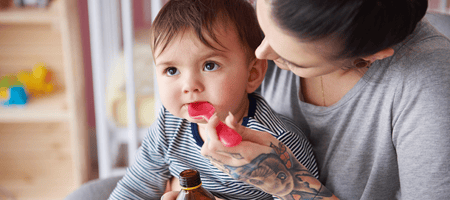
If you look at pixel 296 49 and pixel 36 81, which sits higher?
pixel 296 49

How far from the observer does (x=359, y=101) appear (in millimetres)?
797

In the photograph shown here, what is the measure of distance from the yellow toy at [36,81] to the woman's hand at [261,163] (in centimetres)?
140

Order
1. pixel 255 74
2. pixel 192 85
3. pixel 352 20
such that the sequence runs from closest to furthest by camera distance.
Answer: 1. pixel 352 20
2. pixel 192 85
3. pixel 255 74

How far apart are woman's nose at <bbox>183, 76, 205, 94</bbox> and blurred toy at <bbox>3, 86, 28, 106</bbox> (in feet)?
3.94

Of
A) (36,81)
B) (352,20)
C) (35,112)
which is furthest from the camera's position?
(36,81)

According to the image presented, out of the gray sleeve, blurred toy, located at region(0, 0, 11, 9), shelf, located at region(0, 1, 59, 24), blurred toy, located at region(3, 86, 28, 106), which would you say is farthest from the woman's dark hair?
blurred toy, located at region(0, 0, 11, 9)

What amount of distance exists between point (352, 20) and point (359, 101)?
0.34 meters

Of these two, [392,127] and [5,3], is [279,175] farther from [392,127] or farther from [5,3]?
[5,3]

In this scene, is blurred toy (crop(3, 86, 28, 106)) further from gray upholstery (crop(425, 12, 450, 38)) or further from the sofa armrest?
gray upholstery (crop(425, 12, 450, 38))

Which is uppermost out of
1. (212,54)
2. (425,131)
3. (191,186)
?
(212,54)

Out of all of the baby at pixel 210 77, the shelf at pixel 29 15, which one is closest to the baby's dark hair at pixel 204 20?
the baby at pixel 210 77

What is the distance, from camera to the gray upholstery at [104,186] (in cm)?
99

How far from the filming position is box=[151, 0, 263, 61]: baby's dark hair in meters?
0.73

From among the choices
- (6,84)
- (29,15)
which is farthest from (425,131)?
(6,84)
